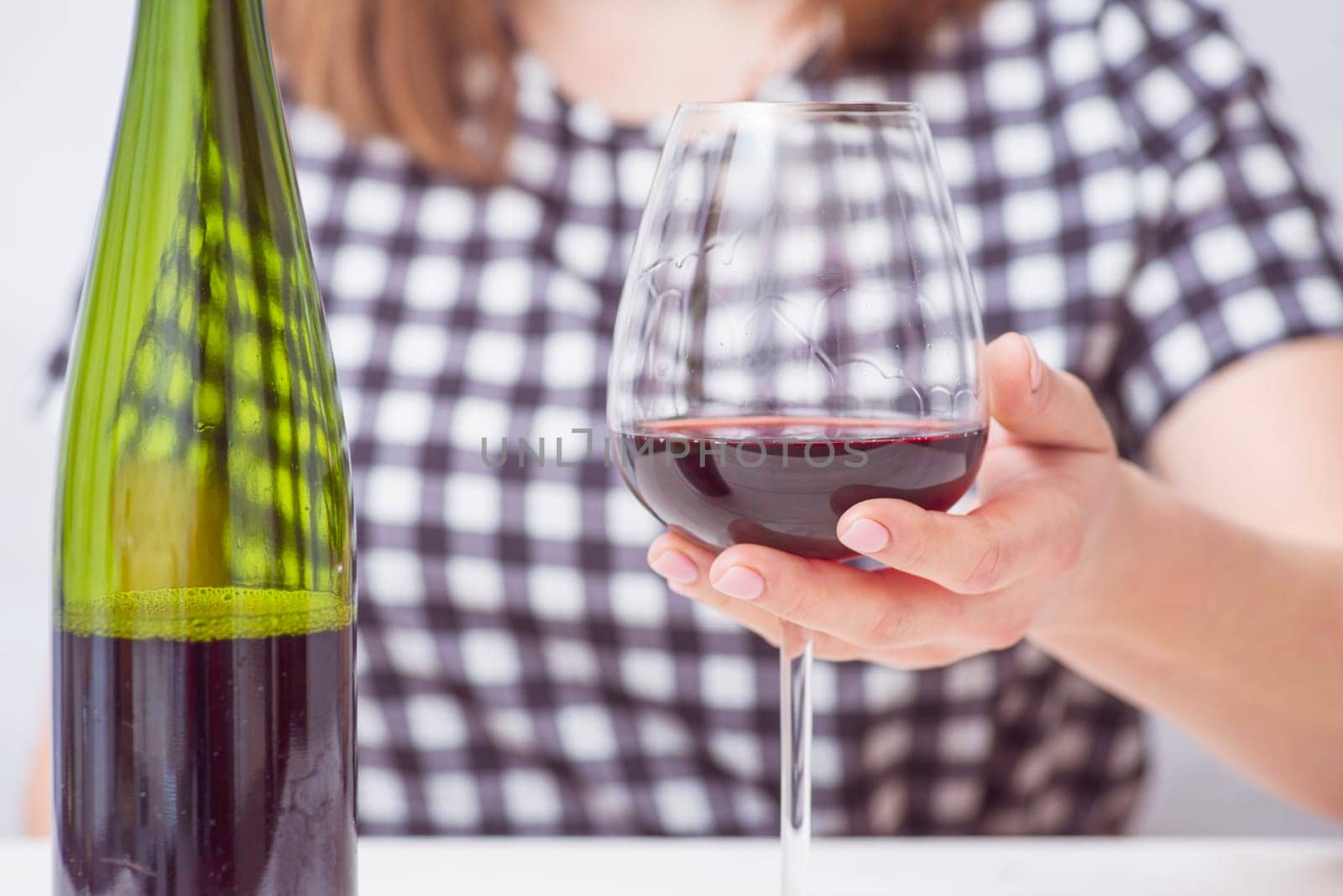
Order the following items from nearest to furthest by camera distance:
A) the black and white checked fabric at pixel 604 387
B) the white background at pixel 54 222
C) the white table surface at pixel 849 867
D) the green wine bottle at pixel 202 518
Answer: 1. the green wine bottle at pixel 202 518
2. the white table surface at pixel 849 867
3. the black and white checked fabric at pixel 604 387
4. the white background at pixel 54 222

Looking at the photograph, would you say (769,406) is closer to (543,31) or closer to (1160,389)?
(1160,389)

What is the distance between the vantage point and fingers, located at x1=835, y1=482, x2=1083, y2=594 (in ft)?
1.70

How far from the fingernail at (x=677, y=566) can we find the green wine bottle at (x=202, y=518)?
140mm

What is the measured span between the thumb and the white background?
1209 millimetres

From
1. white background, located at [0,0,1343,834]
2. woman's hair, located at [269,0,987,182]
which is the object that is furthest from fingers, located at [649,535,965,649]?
white background, located at [0,0,1343,834]

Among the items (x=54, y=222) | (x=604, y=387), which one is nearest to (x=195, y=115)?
(x=604, y=387)

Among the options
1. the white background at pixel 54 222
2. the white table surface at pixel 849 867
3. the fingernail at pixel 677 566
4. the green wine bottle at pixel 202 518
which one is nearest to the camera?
the green wine bottle at pixel 202 518

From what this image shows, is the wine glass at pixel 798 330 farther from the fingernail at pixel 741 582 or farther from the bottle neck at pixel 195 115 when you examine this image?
the bottle neck at pixel 195 115

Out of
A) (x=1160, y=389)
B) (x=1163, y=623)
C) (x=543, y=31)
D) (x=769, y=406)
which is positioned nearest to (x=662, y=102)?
(x=543, y=31)

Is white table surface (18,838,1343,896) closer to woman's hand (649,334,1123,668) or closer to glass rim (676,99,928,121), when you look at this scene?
woman's hand (649,334,1123,668)

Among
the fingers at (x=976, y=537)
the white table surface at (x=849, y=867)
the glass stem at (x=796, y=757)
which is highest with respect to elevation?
the fingers at (x=976, y=537)

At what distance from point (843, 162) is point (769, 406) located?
0.10 metres

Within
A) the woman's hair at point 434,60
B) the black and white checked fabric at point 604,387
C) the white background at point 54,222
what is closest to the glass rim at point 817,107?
the black and white checked fabric at point 604,387

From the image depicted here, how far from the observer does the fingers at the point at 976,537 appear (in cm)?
52
